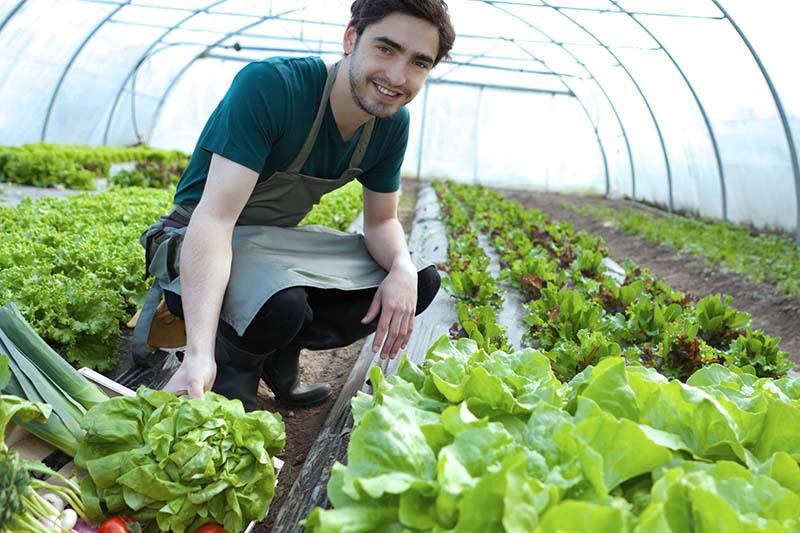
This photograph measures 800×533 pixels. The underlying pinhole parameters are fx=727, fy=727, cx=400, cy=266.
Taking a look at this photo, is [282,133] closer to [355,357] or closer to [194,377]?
[194,377]

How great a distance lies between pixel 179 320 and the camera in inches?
131

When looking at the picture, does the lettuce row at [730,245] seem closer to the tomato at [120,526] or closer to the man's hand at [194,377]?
the man's hand at [194,377]

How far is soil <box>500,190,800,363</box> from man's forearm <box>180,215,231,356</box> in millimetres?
4295

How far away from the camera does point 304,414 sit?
3.81 metres

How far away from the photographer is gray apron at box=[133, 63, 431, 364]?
2.83m

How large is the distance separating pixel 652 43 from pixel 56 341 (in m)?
12.3

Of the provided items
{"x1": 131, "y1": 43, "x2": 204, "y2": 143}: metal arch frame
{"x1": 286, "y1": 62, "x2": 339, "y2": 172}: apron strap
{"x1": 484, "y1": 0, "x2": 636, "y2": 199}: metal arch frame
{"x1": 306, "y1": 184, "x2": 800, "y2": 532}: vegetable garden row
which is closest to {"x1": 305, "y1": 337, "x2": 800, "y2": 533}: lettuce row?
{"x1": 306, "y1": 184, "x2": 800, "y2": 532}: vegetable garden row

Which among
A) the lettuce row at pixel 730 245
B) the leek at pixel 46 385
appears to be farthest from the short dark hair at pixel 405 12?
the lettuce row at pixel 730 245

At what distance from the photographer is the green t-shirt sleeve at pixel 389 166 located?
3.35 metres

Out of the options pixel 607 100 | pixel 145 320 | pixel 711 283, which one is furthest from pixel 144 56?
pixel 145 320

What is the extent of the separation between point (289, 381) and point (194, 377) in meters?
1.42

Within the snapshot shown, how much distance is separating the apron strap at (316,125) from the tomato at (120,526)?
5.22 feet

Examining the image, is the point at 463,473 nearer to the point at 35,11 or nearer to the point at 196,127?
the point at 35,11

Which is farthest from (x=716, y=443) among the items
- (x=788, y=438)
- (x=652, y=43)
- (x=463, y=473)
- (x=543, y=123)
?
(x=543, y=123)
